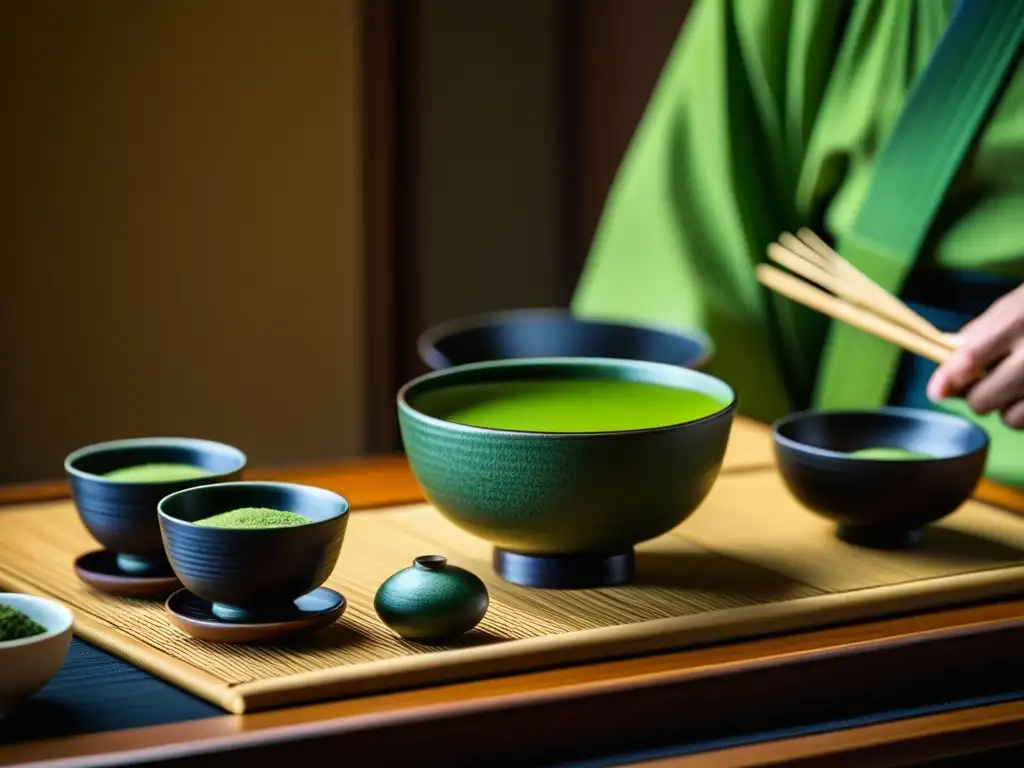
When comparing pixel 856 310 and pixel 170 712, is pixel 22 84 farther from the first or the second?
pixel 170 712

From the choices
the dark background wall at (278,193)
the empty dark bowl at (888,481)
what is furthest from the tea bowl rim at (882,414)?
the dark background wall at (278,193)

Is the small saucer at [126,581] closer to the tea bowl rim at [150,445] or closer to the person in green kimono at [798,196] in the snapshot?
the tea bowl rim at [150,445]

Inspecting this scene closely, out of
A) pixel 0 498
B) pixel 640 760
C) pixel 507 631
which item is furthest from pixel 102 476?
pixel 640 760

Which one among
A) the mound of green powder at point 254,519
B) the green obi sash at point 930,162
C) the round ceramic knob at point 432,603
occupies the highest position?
the green obi sash at point 930,162

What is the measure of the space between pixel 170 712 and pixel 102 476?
1.09 feet

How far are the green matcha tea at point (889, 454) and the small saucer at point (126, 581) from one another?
0.57m

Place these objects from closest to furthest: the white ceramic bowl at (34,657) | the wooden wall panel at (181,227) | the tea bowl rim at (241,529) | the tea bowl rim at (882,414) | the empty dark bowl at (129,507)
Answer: the white ceramic bowl at (34,657), the tea bowl rim at (241,529), the empty dark bowl at (129,507), the tea bowl rim at (882,414), the wooden wall panel at (181,227)

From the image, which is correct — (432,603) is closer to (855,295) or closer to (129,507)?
(129,507)

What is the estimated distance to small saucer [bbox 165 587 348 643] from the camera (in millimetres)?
1023

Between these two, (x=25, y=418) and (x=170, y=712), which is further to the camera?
(x=25, y=418)

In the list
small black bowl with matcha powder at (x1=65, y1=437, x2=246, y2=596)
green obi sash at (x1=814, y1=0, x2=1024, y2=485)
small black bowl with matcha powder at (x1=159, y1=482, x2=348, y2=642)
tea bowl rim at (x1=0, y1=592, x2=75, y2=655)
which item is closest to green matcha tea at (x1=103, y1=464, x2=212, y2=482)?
small black bowl with matcha powder at (x1=65, y1=437, x2=246, y2=596)

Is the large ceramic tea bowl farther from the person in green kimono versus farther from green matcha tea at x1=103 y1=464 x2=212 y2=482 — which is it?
the person in green kimono

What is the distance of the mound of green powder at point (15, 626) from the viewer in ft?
3.01

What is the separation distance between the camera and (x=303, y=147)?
3193 mm
